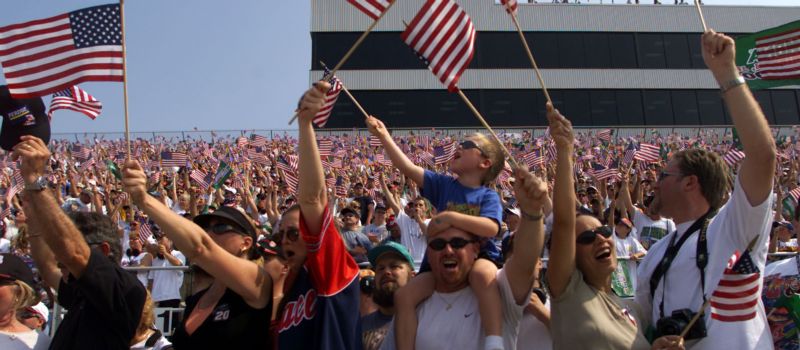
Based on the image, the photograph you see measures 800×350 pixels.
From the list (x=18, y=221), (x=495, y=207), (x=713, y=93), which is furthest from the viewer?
(x=713, y=93)

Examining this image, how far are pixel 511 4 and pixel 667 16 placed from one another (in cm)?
3695

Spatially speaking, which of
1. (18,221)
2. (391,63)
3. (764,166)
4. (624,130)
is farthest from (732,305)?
(624,130)

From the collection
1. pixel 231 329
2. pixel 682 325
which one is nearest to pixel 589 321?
pixel 682 325

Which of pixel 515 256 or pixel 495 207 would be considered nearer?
pixel 515 256

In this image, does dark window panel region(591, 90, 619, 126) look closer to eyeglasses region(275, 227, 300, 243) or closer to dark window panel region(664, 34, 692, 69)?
dark window panel region(664, 34, 692, 69)

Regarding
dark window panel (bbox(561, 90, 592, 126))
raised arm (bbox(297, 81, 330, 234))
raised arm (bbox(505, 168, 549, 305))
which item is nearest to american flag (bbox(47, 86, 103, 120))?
raised arm (bbox(297, 81, 330, 234))

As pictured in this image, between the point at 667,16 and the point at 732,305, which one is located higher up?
the point at 667,16

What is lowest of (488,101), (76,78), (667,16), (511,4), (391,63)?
(76,78)

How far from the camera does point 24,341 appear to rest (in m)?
3.29

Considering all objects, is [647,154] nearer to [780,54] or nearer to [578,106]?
[780,54]

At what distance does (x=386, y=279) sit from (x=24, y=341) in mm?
2026

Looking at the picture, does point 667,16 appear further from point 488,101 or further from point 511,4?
point 511,4

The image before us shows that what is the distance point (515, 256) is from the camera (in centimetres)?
284

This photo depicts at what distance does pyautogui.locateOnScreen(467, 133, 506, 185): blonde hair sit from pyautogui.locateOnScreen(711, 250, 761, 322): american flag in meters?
1.55
